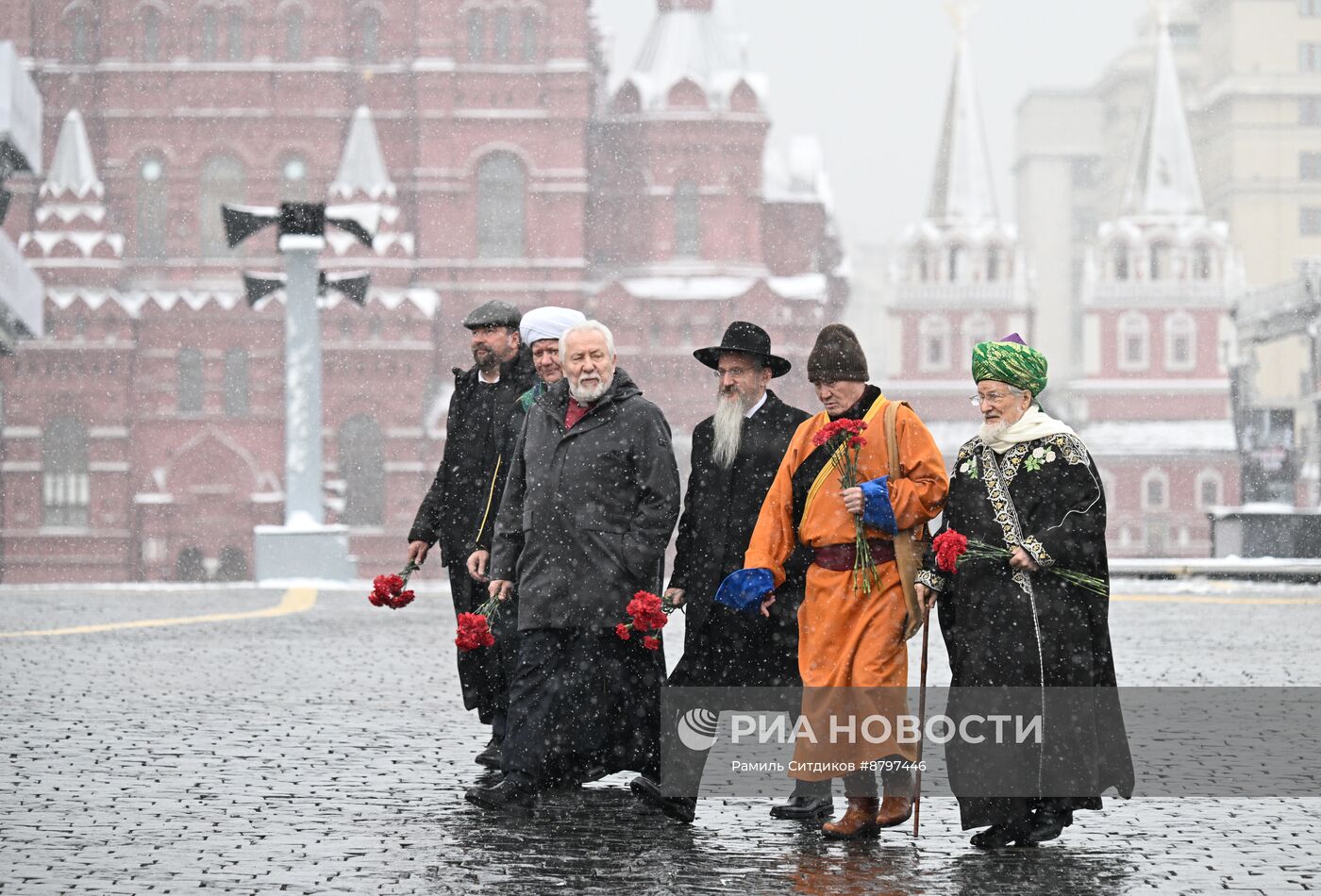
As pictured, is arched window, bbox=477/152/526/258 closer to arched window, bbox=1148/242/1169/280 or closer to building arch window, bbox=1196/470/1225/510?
building arch window, bbox=1196/470/1225/510

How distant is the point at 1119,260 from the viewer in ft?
220

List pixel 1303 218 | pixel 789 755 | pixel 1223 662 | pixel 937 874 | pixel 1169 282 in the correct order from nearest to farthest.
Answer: pixel 937 874 → pixel 789 755 → pixel 1223 662 → pixel 1169 282 → pixel 1303 218

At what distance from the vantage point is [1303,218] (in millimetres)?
91812

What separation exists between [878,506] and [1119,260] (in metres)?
62.7

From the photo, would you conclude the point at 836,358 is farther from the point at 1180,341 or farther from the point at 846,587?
the point at 1180,341

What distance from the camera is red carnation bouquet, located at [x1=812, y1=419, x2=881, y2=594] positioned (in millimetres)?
6648

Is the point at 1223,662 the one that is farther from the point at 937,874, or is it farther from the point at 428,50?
the point at 428,50

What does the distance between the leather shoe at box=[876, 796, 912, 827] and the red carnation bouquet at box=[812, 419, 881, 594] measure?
726 mm

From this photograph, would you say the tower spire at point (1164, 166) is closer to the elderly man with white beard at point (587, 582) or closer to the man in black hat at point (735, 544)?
the man in black hat at point (735, 544)

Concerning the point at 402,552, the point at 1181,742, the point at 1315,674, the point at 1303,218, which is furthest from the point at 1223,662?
the point at 1303,218

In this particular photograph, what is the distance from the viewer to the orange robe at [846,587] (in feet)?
21.7

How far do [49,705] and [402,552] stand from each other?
3701 centimetres

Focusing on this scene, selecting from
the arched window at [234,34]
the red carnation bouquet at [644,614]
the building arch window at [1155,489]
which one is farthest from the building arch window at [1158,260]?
the red carnation bouquet at [644,614]

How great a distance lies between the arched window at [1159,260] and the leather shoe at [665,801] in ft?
203
